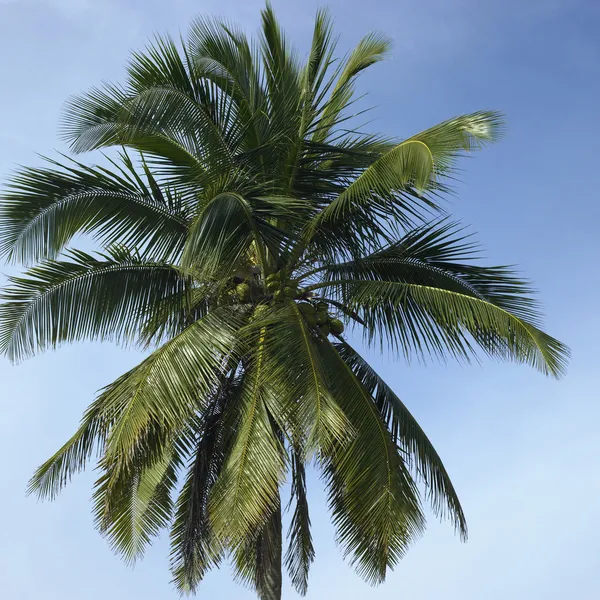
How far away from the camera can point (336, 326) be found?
1072cm

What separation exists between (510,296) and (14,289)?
5907 mm

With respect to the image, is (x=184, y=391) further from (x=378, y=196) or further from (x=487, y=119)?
(x=487, y=119)

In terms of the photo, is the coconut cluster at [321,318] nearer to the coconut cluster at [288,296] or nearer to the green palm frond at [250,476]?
the coconut cluster at [288,296]

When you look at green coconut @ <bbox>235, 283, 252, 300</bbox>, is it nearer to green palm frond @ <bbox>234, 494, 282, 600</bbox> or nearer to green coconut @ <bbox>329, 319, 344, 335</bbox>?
green coconut @ <bbox>329, 319, 344, 335</bbox>

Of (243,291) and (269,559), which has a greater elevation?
(243,291)

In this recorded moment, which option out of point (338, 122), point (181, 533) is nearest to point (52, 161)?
point (338, 122)

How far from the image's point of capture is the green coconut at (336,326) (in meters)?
10.7

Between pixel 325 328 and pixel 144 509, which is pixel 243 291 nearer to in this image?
pixel 325 328

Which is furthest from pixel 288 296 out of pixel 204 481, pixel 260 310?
pixel 204 481

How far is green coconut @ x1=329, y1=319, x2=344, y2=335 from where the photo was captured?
10703 mm

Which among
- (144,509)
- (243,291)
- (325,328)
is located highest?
(243,291)

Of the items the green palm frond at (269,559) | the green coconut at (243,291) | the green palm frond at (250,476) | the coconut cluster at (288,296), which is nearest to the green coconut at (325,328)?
the coconut cluster at (288,296)

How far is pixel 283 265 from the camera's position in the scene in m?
10.8

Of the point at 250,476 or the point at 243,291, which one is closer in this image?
the point at 250,476
